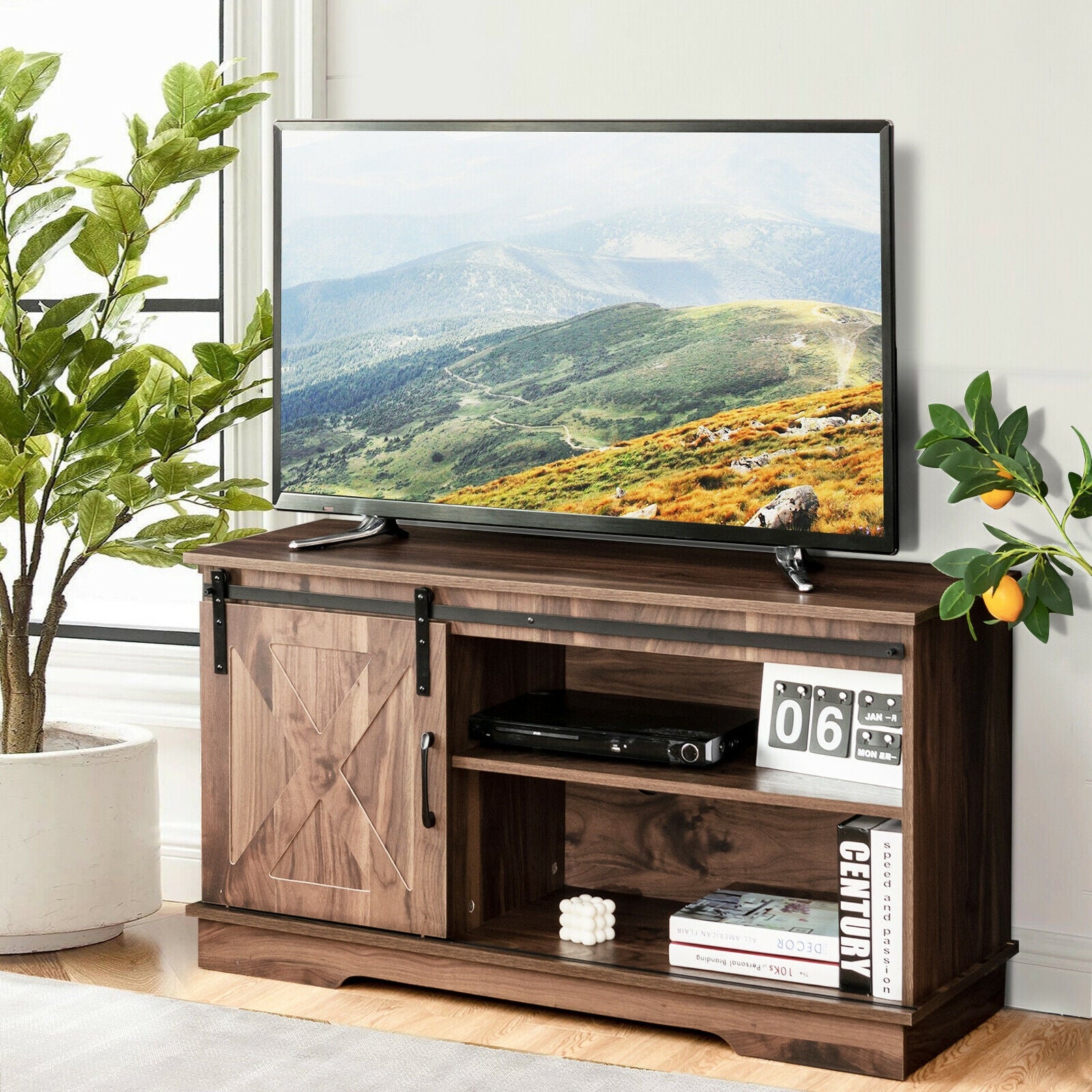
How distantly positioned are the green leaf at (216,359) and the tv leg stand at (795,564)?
3.50 ft

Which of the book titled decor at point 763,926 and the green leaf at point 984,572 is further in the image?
the book titled decor at point 763,926

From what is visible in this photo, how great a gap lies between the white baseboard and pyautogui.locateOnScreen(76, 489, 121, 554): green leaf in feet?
5.95

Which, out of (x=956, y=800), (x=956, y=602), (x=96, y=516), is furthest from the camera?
(x=96, y=516)

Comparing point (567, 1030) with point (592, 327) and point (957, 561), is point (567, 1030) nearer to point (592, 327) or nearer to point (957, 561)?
point (957, 561)

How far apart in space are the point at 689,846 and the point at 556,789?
0.28 m

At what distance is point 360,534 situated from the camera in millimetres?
3186

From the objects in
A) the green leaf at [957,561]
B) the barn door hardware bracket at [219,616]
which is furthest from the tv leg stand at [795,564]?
the barn door hardware bracket at [219,616]

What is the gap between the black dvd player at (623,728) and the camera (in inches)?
109

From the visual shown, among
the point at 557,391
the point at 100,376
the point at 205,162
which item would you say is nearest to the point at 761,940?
the point at 557,391

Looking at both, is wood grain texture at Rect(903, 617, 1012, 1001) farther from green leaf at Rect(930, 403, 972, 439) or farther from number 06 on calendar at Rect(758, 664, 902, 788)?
green leaf at Rect(930, 403, 972, 439)

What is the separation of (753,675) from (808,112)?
1026 millimetres

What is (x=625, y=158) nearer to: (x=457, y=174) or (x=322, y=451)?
(x=457, y=174)

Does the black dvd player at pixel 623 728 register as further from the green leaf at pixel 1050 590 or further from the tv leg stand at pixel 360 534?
the green leaf at pixel 1050 590

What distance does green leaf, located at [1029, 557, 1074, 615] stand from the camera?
8.61 feet
